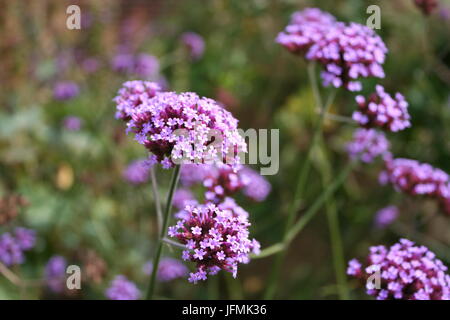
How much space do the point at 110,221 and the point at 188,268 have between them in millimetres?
534

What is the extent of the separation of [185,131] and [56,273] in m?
1.47

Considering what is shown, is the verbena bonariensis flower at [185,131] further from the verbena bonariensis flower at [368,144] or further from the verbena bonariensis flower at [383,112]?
the verbena bonariensis flower at [368,144]

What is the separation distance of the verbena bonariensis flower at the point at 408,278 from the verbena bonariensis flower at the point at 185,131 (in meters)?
0.49

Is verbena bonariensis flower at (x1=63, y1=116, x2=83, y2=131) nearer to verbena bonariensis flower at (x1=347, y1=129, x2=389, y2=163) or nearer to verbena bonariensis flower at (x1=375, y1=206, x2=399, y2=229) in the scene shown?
verbena bonariensis flower at (x1=347, y1=129, x2=389, y2=163)

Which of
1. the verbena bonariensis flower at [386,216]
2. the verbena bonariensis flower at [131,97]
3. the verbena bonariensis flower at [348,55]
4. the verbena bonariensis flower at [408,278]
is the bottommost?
the verbena bonariensis flower at [408,278]

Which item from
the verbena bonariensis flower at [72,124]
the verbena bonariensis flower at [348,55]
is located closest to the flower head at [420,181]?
the verbena bonariensis flower at [348,55]

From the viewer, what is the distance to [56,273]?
8.16 ft

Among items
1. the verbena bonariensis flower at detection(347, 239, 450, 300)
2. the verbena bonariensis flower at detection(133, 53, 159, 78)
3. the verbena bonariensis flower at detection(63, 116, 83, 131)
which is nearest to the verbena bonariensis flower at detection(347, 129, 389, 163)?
the verbena bonariensis flower at detection(347, 239, 450, 300)

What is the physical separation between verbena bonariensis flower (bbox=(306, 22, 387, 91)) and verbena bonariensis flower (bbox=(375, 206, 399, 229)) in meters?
1.22

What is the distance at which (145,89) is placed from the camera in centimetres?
163

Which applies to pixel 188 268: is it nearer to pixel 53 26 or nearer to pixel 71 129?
pixel 71 129

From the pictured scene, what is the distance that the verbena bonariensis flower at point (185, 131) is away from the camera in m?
1.30

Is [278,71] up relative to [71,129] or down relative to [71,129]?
up
